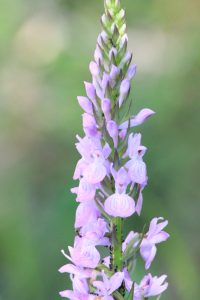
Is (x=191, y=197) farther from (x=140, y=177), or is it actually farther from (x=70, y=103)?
(x=140, y=177)

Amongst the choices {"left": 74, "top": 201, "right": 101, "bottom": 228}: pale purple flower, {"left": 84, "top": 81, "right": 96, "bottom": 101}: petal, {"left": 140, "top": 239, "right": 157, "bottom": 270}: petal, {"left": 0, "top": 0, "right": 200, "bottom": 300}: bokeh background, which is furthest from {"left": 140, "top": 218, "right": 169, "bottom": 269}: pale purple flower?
{"left": 0, "top": 0, "right": 200, "bottom": 300}: bokeh background

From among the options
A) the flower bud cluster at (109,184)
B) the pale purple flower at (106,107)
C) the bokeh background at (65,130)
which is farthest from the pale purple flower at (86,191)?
the bokeh background at (65,130)

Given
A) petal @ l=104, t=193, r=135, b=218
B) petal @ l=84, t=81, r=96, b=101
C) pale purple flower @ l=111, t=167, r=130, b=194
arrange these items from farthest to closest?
petal @ l=84, t=81, r=96, b=101, pale purple flower @ l=111, t=167, r=130, b=194, petal @ l=104, t=193, r=135, b=218

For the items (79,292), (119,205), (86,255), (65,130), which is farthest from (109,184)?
(65,130)

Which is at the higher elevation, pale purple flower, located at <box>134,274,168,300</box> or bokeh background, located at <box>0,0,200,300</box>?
bokeh background, located at <box>0,0,200,300</box>

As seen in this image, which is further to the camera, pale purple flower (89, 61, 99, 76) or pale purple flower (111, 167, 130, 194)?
pale purple flower (89, 61, 99, 76)

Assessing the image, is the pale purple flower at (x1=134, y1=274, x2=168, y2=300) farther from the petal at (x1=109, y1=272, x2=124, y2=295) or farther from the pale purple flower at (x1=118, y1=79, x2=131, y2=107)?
the pale purple flower at (x1=118, y1=79, x2=131, y2=107)

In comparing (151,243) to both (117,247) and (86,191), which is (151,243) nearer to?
(117,247)

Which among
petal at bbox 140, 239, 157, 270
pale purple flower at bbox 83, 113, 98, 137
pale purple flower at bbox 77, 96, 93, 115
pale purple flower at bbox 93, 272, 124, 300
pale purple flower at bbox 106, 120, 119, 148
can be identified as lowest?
pale purple flower at bbox 93, 272, 124, 300
